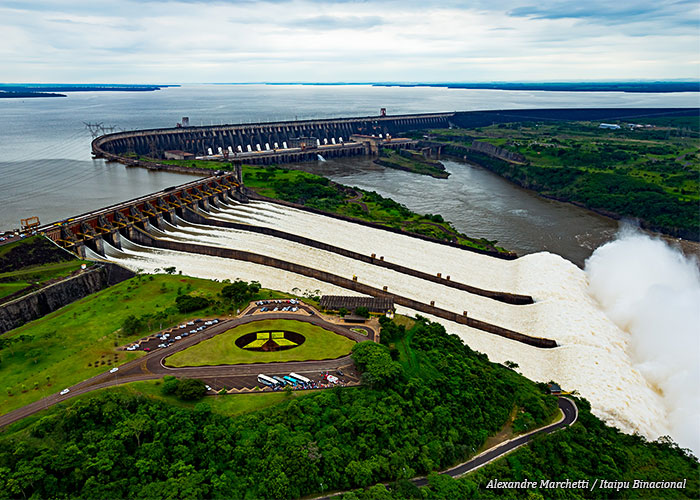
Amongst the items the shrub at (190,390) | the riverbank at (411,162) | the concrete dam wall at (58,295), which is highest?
the riverbank at (411,162)

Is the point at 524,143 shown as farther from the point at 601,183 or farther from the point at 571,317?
the point at 571,317

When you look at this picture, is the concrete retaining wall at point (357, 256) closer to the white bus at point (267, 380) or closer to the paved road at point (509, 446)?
the paved road at point (509, 446)

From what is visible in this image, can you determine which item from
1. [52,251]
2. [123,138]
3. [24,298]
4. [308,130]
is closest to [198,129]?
[123,138]

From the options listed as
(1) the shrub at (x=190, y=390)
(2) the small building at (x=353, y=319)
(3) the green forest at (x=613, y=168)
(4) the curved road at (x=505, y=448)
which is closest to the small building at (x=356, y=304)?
(2) the small building at (x=353, y=319)

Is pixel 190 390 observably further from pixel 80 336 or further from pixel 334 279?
pixel 334 279

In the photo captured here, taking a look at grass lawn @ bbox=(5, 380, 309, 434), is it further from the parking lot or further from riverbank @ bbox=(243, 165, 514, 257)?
riverbank @ bbox=(243, 165, 514, 257)

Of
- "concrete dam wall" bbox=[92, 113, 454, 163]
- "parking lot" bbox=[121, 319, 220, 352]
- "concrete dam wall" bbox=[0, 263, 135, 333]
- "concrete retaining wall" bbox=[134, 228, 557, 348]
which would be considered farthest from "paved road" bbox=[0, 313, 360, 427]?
"concrete dam wall" bbox=[92, 113, 454, 163]
